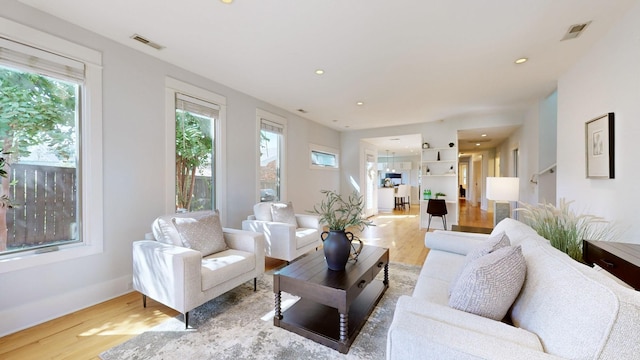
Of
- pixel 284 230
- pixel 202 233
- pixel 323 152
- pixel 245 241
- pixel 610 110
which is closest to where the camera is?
pixel 610 110

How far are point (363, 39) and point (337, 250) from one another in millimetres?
2042

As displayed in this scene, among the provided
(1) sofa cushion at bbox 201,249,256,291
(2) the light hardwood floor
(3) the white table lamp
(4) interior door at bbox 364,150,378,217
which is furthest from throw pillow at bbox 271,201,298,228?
(4) interior door at bbox 364,150,378,217

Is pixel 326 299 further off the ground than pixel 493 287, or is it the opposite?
pixel 493 287

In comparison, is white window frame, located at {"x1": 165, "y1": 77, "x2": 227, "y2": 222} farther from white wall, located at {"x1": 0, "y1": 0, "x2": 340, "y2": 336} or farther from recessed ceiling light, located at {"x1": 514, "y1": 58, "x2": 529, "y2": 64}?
recessed ceiling light, located at {"x1": 514, "y1": 58, "x2": 529, "y2": 64}

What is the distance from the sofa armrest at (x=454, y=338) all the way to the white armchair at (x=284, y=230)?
2.25 metres

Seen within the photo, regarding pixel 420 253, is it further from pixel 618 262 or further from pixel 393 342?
pixel 393 342

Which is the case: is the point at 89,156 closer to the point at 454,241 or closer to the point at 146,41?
the point at 146,41

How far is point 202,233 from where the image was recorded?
8.07 ft

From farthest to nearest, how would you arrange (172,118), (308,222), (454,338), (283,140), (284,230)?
1. (283,140)
2. (308,222)
3. (284,230)
4. (172,118)
5. (454,338)

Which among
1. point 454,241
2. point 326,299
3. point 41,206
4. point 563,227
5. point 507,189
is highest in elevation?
point 507,189

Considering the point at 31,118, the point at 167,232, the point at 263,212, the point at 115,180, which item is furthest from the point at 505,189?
the point at 31,118

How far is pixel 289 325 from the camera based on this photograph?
1.96 metres

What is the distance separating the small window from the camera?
20.1ft

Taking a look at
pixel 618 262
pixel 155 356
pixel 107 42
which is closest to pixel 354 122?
pixel 107 42
